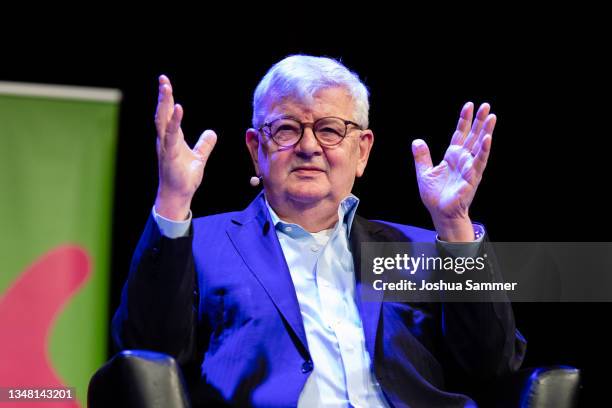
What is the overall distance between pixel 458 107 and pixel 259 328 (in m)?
1.37

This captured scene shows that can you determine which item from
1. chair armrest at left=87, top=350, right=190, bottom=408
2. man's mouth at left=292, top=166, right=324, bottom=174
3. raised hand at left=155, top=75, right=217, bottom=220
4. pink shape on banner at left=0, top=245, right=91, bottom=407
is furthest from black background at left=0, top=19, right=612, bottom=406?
chair armrest at left=87, top=350, right=190, bottom=408

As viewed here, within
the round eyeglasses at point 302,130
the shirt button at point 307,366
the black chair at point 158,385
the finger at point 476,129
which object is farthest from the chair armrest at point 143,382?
the finger at point 476,129

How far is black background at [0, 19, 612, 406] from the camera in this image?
2.80m

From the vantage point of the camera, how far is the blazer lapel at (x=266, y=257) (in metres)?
1.98

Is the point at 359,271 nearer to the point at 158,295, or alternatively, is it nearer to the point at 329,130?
the point at 329,130

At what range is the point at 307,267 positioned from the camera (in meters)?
2.12

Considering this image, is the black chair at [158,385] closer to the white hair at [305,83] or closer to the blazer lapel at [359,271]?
the blazer lapel at [359,271]

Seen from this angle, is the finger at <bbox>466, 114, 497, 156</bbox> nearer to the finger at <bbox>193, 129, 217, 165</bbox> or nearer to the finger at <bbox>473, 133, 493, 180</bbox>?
the finger at <bbox>473, 133, 493, 180</bbox>

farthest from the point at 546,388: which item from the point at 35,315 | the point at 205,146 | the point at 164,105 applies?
the point at 35,315

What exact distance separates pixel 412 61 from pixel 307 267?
117 cm

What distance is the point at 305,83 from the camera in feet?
7.18

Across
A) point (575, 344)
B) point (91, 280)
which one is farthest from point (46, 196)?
point (575, 344)

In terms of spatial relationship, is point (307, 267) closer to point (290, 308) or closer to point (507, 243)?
point (290, 308)

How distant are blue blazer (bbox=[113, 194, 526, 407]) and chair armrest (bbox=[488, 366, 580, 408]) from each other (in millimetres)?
141
